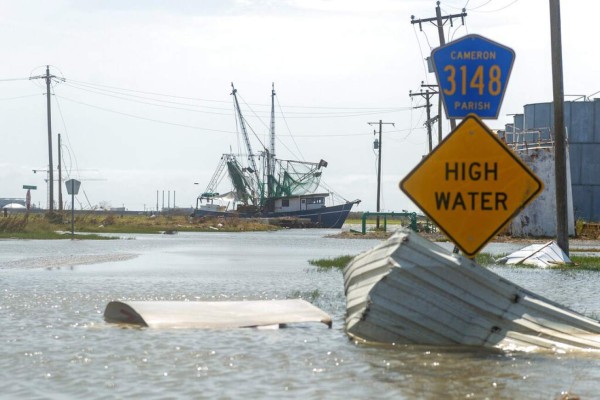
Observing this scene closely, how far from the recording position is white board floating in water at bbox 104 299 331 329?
40.7 ft

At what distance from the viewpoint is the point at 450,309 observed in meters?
10.8

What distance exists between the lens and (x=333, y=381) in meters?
8.82

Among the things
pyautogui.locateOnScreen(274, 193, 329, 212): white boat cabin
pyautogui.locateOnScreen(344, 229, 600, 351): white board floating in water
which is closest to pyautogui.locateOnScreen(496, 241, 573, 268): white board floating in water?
pyautogui.locateOnScreen(344, 229, 600, 351): white board floating in water

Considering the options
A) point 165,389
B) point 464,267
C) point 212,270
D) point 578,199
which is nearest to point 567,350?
point 464,267

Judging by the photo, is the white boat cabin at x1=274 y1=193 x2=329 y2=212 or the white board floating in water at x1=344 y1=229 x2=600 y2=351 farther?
the white boat cabin at x1=274 y1=193 x2=329 y2=212

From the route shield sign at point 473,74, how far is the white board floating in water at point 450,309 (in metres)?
1.73

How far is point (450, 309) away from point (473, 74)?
8.74ft

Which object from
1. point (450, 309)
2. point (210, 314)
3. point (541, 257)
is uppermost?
point (541, 257)

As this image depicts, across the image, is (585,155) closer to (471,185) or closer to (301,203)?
(471,185)

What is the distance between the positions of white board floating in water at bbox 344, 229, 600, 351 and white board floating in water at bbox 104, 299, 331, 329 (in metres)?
1.86

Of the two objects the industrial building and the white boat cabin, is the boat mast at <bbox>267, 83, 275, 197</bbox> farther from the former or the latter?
the industrial building

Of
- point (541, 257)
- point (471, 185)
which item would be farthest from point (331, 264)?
point (471, 185)

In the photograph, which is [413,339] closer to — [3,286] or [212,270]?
[3,286]

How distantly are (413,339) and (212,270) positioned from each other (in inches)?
545
